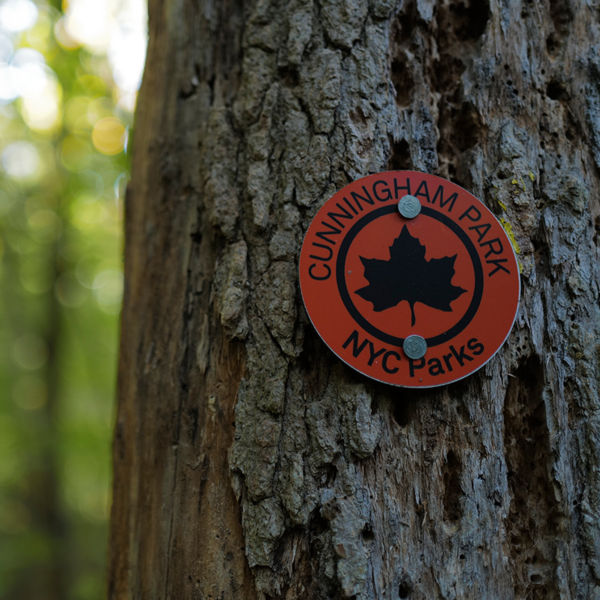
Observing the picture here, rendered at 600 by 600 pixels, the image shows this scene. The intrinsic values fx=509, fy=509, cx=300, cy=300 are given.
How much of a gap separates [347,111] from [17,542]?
7.17 m

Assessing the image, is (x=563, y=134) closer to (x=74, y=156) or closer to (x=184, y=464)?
(x=184, y=464)

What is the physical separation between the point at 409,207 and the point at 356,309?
0.84ft

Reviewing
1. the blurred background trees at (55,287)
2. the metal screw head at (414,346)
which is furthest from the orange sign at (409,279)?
the blurred background trees at (55,287)

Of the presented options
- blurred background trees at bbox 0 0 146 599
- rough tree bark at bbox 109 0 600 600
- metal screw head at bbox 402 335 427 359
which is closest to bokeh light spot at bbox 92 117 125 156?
blurred background trees at bbox 0 0 146 599

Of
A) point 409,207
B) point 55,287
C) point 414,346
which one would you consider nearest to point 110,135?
point 55,287

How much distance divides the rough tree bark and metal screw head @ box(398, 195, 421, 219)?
0.12 metres

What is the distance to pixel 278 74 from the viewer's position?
4.25 ft

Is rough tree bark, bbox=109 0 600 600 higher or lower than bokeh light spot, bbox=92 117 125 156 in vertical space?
lower

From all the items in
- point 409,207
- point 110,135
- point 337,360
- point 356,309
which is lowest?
point 337,360

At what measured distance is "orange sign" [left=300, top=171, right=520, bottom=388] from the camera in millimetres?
1057

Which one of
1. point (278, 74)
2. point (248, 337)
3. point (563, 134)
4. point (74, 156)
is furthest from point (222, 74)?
point (74, 156)

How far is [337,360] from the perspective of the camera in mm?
1098

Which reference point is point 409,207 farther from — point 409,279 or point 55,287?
point 55,287

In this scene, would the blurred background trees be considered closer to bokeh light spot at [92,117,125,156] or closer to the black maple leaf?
bokeh light spot at [92,117,125,156]
